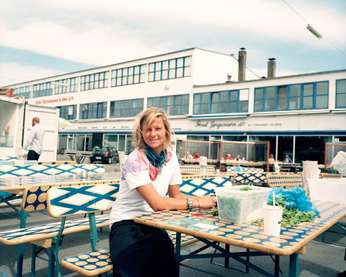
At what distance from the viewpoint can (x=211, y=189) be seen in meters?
4.96

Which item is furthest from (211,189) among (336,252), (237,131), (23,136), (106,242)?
(237,131)

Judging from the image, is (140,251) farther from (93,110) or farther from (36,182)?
(93,110)

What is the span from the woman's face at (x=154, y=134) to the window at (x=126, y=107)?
1322 inches

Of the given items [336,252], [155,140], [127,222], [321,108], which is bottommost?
[336,252]

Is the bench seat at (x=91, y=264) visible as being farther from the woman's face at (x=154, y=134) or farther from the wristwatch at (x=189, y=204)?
the woman's face at (x=154, y=134)

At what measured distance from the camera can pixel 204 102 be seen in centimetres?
3127

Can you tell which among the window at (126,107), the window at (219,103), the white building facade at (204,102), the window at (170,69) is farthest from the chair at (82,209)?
the window at (126,107)

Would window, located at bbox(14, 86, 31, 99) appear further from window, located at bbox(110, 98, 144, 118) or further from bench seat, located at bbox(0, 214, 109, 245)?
bench seat, located at bbox(0, 214, 109, 245)

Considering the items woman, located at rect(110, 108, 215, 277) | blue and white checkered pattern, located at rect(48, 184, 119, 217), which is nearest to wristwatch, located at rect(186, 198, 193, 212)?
woman, located at rect(110, 108, 215, 277)

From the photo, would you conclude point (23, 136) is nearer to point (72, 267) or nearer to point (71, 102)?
point (72, 267)

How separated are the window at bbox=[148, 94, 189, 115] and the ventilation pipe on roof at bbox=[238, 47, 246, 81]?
5952 millimetres

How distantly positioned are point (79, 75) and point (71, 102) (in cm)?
357

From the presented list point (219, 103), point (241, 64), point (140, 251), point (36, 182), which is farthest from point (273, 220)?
point (241, 64)

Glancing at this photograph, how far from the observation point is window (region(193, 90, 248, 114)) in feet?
94.8
